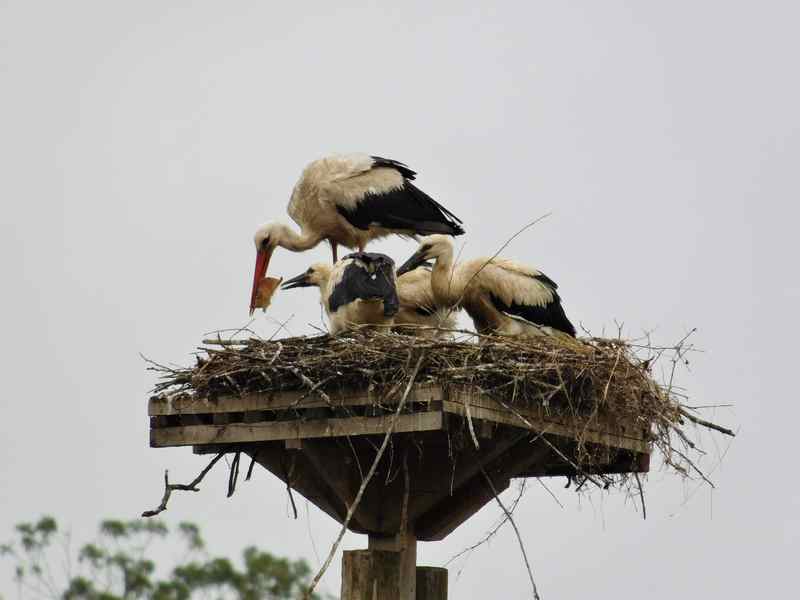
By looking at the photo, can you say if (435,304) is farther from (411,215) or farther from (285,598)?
(285,598)

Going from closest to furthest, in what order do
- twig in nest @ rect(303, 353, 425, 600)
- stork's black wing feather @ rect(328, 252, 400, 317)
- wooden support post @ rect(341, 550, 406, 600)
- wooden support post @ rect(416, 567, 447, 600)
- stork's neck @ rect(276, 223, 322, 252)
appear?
twig in nest @ rect(303, 353, 425, 600) < wooden support post @ rect(341, 550, 406, 600) < wooden support post @ rect(416, 567, 447, 600) < stork's black wing feather @ rect(328, 252, 400, 317) < stork's neck @ rect(276, 223, 322, 252)

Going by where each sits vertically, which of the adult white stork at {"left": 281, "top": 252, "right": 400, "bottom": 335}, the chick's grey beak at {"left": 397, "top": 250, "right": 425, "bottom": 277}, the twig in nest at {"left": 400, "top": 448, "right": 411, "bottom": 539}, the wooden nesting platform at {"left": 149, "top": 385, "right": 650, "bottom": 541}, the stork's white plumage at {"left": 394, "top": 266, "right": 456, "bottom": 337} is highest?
the chick's grey beak at {"left": 397, "top": 250, "right": 425, "bottom": 277}

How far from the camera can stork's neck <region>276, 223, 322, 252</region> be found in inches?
448

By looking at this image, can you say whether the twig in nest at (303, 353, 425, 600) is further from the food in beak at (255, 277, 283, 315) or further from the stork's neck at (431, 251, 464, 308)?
the food in beak at (255, 277, 283, 315)

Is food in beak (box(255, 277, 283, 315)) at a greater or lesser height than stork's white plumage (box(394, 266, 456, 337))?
greater

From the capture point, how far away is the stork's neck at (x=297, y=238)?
11.4 metres

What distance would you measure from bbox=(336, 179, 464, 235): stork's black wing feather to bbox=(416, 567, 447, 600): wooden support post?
3.77m

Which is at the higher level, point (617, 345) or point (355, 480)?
point (617, 345)

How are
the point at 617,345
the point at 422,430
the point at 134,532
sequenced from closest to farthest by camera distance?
the point at 422,430, the point at 617,345, the point at 134,532

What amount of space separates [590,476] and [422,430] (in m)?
1.42

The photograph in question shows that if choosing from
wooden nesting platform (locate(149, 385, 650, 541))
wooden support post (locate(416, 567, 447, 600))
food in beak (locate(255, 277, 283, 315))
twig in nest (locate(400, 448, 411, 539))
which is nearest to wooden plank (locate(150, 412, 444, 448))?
wooden nesting platform (locate(149, 385, 650, 541))

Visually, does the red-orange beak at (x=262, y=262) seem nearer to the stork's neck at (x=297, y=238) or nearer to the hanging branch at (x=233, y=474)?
the stork's neck at (x=297, y=238)

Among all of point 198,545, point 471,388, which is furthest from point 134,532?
point 471,388

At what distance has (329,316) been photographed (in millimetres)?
8891
